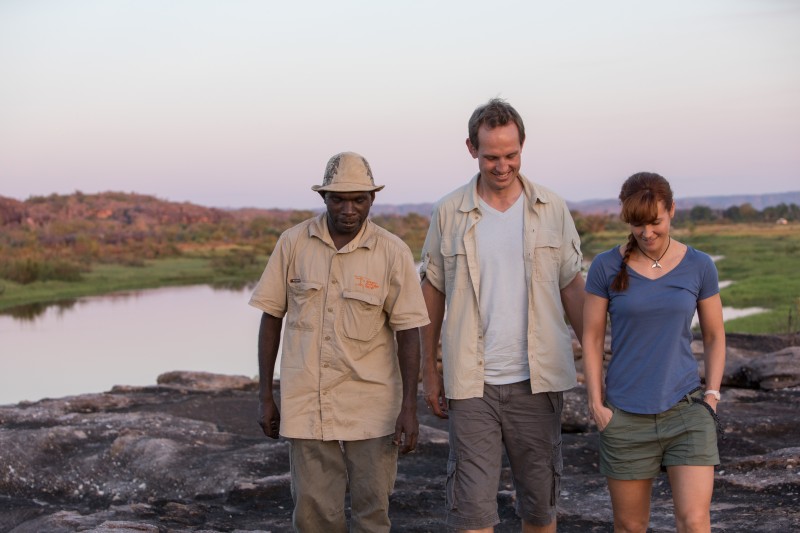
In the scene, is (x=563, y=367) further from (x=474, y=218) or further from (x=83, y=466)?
(x=83, y=466)

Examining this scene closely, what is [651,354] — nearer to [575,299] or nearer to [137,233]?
[575,299]

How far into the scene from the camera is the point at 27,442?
26.8ft

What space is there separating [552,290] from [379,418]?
0.93 m

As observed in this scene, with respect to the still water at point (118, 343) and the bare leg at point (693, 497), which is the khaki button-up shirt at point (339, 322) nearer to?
the bare leg at point (693, 497)

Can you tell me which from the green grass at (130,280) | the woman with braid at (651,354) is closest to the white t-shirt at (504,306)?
the woman with braid at (651,354)

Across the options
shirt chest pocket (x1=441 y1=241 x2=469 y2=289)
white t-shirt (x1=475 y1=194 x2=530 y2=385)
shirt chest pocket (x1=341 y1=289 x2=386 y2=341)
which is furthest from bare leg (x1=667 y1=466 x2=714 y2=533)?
shirt chest pocket (x1=341 y1=289 x2=386 y2=341)

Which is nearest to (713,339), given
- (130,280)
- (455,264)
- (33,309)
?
(455,264)

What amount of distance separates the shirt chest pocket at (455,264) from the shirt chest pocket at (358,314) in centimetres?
36

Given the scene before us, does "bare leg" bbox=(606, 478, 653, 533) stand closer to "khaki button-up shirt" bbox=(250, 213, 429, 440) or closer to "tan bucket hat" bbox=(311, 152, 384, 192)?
"khaki button-up shirt" bbox=(250, 213, 429, 440)

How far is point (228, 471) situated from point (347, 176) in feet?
13.2

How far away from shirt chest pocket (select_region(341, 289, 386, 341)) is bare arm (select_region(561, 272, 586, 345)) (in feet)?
2.84

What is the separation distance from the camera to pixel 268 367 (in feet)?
14.7

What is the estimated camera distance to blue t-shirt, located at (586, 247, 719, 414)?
4.09 m

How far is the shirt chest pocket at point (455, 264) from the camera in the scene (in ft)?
14.9
